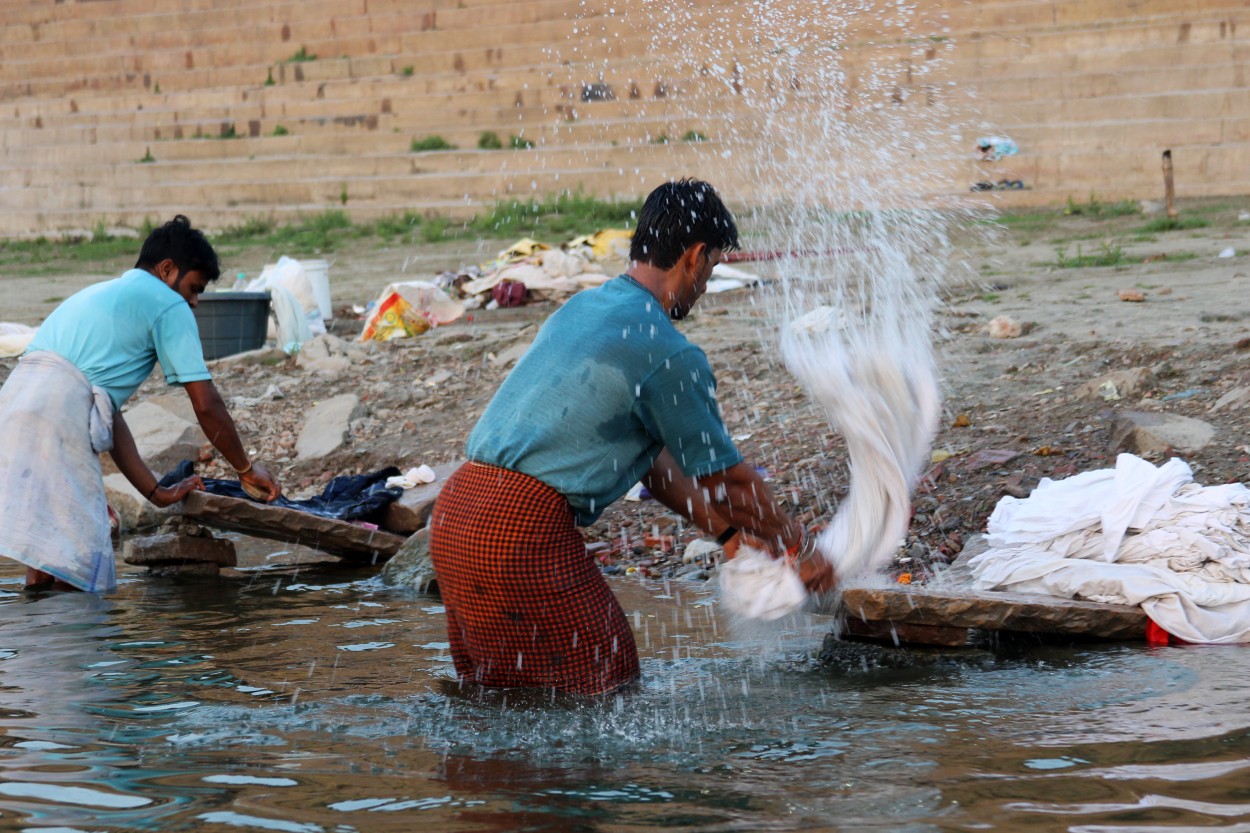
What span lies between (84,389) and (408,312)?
5.51m

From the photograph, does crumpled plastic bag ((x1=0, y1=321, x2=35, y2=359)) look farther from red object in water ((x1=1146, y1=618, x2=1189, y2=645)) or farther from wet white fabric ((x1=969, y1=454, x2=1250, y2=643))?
red object in water ((x1=1146, y1=618, x2=1189, y2=645))

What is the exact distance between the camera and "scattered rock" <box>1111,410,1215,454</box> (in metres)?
5.61

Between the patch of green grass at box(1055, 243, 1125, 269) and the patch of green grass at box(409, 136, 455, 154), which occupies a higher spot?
the patch of green grass at box(409, 136, 455, 154)

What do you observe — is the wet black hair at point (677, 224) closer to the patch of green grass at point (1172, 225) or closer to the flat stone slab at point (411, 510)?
the flat stone slab at point (411, 510)

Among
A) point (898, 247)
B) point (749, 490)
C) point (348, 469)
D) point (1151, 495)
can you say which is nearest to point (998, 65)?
point (898, 247)

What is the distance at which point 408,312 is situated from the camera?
10703 mm

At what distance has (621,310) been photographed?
10.6 ft

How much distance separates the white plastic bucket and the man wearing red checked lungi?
823 centimetres

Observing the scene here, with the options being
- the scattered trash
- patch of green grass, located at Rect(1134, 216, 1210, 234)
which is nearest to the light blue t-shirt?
the scattered trash

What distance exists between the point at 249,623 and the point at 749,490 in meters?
2.61

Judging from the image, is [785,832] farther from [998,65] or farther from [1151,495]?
[998,65]

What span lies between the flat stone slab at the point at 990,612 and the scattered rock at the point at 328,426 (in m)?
4.54

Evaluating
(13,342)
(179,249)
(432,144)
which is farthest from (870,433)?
(432,144)

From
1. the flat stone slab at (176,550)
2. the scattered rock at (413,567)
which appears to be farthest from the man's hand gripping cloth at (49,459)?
the scattered rock at (413,567)
